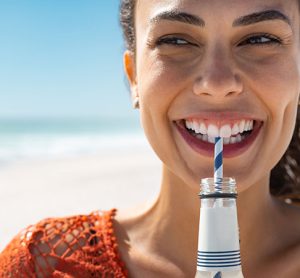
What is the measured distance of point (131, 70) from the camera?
227 cm

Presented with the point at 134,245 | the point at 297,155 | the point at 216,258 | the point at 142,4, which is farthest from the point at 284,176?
the point at 216,258

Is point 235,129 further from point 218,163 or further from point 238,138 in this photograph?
point 218,163

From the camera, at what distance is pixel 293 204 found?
7.83 feet

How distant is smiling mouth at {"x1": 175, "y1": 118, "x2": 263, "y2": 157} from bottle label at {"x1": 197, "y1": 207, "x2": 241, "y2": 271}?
434 mm

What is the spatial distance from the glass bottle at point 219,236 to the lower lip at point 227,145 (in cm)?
42

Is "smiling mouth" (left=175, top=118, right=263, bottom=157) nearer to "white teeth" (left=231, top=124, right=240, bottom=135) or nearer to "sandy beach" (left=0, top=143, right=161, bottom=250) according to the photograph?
"white teeth" (left=231, top=124, right=240, bottom=135)

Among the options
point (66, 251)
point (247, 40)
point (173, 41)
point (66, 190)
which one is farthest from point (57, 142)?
point (247, 40)

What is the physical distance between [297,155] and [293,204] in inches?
9.1

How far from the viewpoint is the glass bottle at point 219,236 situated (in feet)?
4.09

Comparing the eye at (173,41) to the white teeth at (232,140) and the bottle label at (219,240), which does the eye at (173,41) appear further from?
the bottle label at (219,240)

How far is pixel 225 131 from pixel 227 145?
46 mm

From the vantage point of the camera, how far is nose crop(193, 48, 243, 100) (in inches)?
64.0

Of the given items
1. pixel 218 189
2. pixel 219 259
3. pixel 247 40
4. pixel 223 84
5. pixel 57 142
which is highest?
pixel 57 142

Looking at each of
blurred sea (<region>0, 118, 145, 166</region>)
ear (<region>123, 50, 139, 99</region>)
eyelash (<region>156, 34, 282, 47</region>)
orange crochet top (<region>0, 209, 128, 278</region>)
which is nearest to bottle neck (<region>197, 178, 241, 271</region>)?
eyelash (<region>156, 34, 282, 47</region>)
